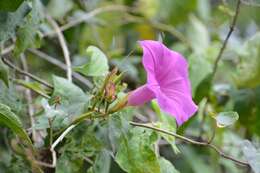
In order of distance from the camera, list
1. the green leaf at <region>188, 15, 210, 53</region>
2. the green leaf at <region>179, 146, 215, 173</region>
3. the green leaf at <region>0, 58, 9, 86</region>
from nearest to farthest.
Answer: the green leaf at <region>0, 58, 9, 86</region>
the green leaf at <region>179, 146, 215, 173</region>
the green leaf at <region>188, 15, 210, 53</region>

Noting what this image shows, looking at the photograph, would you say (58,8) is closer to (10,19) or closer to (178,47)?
(178,47)

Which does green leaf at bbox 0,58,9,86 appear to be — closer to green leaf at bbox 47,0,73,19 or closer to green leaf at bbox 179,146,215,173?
green leaf at bbox 47,0,73,19

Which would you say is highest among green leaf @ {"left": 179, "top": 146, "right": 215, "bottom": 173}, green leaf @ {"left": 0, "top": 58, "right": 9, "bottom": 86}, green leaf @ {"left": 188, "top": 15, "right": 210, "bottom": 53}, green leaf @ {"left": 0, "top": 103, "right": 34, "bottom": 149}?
green leaf @ {"left": 0, "top": 58, "right": 9, "bottom": 86}

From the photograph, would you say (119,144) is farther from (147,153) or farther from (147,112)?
(147,112)

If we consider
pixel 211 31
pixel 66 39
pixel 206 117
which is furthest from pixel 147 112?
pixel 211 31

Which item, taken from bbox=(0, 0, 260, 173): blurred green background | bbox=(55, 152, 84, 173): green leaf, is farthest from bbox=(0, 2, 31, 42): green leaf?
bbox=(55, 152, 84, 173): green leaf

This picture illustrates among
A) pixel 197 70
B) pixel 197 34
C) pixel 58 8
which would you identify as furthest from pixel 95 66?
pixel 197 34
